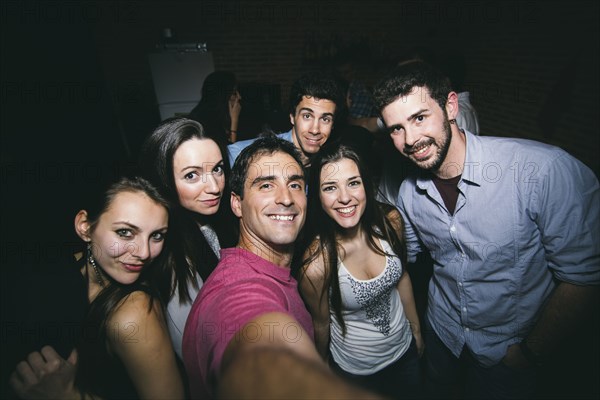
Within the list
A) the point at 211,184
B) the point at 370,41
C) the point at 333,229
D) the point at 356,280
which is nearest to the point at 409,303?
the point at 356,280

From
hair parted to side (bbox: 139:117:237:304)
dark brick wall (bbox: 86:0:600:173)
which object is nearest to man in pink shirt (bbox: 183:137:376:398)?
hair parted to side (bbox: 139:117:237:304)

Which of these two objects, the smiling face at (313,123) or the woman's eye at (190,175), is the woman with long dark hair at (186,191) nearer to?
the woman's eye at (190,175)

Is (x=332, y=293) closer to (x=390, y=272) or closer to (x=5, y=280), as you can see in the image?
(x=390, y=272)

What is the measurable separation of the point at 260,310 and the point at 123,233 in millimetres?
798

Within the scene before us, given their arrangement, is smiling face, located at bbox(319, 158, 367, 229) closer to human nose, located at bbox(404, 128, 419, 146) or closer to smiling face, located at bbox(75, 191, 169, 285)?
human nose, located at bbox(404, 128, 419, 146)

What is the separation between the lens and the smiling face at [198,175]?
167cm

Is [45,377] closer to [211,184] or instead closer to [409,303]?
[211,184]

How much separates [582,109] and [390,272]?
321cm

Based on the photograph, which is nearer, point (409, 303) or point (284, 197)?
point (284, 197)

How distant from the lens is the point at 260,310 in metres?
0.85

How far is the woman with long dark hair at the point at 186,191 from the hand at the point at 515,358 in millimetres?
1591

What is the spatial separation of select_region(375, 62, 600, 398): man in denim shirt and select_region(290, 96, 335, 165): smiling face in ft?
2.90

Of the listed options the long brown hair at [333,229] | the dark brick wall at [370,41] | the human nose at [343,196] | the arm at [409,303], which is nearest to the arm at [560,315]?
the arm at [409,303]

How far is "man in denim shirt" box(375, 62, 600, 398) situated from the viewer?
1.25m
